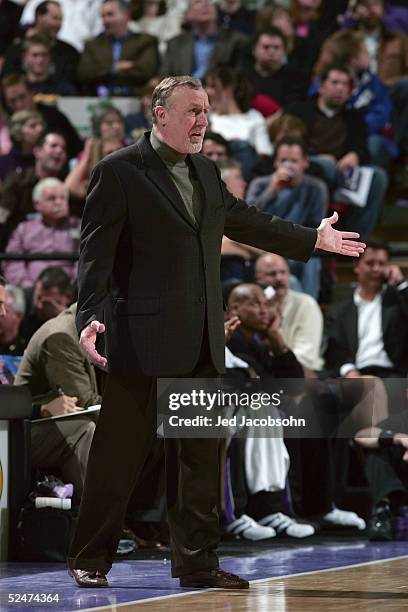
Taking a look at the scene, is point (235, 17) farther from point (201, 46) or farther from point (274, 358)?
point (274, 358)

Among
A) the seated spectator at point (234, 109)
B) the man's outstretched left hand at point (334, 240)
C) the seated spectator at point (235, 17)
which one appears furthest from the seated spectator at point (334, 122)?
the man's outstretched left hand at point (334, 240)

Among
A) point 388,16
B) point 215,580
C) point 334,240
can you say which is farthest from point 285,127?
point 215,580

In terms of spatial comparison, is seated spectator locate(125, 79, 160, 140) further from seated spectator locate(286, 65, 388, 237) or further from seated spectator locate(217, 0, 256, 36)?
seated spectator locate(217, 0, 256, 36)

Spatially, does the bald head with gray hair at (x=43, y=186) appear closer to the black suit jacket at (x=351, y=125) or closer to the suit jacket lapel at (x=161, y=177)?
the black suit jacket at (x=351, y=125)

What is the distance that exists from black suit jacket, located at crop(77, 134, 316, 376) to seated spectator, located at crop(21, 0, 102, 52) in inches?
297

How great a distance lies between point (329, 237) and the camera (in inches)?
172

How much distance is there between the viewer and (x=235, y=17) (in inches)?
444

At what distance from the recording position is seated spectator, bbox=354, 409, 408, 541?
252 inches

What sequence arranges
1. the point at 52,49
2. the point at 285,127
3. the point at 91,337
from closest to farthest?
the point at 91,337 < the point at 285,127 < the point at 52,49

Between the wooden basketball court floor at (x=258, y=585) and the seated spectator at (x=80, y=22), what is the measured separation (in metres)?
6.86

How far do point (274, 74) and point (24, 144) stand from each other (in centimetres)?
221

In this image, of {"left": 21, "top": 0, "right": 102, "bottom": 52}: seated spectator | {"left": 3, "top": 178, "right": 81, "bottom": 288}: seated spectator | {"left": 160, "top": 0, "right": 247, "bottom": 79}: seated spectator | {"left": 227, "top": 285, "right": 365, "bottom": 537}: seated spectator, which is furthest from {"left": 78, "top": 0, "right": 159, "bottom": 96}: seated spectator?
Result: {"left": 227, "top": 285, "right": 365, "bottom": 537}: seated spectator

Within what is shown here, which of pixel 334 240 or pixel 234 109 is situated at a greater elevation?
pixel 234 109

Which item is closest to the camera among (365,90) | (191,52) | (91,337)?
(91,337)
